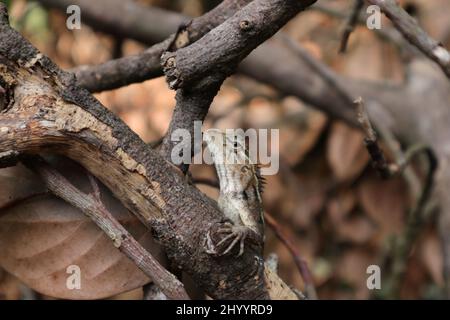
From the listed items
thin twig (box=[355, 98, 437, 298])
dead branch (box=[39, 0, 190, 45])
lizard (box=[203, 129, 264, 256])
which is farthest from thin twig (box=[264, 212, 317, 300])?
dead branch (box=[39, 0, 190, 45])

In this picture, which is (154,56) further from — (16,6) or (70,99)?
(16,6)

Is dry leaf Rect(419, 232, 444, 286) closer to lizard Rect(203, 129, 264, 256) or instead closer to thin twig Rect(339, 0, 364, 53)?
A: thin twig Rect(339, 0, 364, 53)

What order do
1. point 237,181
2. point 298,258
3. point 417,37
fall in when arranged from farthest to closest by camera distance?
point 298,258, point 237,181, point 417,37

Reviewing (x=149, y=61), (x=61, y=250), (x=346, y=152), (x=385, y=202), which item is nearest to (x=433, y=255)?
(x=385, y=202)

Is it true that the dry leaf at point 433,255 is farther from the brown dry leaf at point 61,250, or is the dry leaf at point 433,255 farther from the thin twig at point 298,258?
the brown dry leaf at point 61,250

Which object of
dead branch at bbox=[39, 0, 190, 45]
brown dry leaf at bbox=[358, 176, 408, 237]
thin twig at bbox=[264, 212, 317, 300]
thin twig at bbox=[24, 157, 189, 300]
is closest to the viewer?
thin twig at bbox=[24, 157, 189, 300]

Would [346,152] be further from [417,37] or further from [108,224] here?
[108,224]

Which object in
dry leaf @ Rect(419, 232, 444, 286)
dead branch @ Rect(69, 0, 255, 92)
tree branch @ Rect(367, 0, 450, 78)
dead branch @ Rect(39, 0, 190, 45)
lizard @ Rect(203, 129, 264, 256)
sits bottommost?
lizard @ Rect(203, 129, 264, 256)

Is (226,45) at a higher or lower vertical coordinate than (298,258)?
higher
